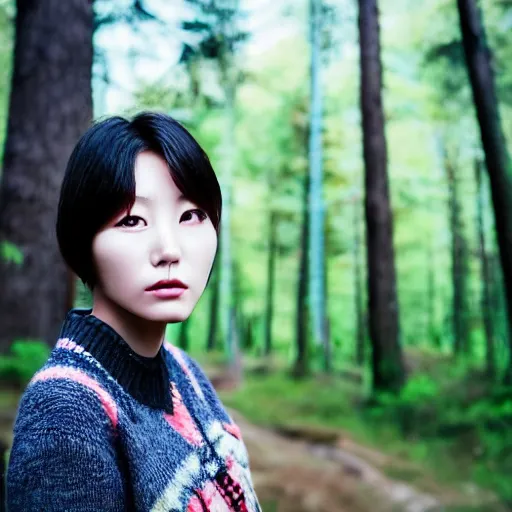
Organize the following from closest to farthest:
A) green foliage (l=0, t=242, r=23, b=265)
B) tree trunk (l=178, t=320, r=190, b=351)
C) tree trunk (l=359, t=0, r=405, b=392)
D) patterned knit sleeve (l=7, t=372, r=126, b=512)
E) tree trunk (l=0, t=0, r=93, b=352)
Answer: patterned knit sleeve (l=7, t=372, r=126, b=512) → tree trunk (l=0, t=0, r=93, b=352) → green foliage (l=0, t=242, r=23, b=265) → tree trunk (l=359, t=0, r=405, b=392) → tree trunk (l=178, t=320, r=190, b=351)

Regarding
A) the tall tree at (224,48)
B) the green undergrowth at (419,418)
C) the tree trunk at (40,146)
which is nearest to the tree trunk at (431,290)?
the green undergrowth at (419,418)

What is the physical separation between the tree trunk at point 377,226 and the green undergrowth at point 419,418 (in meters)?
0.22

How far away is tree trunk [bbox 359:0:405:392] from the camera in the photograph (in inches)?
121

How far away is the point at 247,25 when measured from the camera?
2479 millimetres

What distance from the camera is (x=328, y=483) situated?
233 cm

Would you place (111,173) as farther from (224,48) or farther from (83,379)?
(224,48)

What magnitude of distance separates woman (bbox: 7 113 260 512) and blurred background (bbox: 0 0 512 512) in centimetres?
92

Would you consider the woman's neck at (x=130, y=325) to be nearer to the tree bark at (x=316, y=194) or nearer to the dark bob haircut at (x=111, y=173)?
the dark bob haircut at (x=111, y=173)

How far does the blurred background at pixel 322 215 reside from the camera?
1683mm

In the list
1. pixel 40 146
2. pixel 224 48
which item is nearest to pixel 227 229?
pixel 224 48

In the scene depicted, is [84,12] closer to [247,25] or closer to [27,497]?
[247,25]

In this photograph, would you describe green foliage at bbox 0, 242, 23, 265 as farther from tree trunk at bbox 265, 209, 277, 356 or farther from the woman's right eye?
tree trunk at bbox 265, 209, 277, 356

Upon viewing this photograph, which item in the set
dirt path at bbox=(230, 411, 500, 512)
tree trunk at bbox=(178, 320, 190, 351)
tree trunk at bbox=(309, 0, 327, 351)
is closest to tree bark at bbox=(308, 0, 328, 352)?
tree trunk at bbox=(309, 0, 327, 351)

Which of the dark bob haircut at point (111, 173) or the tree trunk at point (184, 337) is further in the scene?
the tree trunk at point (184, 337)
